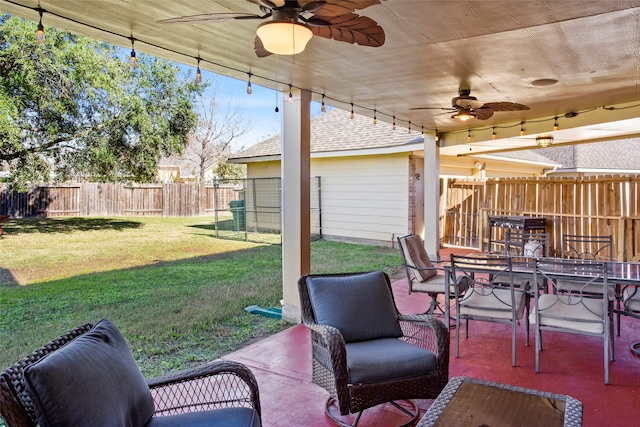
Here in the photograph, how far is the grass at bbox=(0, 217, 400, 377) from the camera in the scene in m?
4.20

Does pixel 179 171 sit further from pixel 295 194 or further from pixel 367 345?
pixel 367 345

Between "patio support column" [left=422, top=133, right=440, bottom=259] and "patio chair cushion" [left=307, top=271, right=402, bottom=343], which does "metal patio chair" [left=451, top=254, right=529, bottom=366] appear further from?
"patio support column" [left=422, top=133, right=440, bottom=259]

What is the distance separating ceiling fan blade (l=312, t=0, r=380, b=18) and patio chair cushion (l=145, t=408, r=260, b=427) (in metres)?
2.07

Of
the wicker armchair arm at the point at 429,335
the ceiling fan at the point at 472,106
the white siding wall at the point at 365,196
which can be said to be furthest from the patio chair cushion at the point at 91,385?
the white siding wall at the point at 365,196

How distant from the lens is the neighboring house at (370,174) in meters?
10.2

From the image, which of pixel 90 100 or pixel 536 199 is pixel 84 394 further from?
pixel 90 100

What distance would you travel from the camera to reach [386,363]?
8.23 ft

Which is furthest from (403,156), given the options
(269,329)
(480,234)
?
(269,329)

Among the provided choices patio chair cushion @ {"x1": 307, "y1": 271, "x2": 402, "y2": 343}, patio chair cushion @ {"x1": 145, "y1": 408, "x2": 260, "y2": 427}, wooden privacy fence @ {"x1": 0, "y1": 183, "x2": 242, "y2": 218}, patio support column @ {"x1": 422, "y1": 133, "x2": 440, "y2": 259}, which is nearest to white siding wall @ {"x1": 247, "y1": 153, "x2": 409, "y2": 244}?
patio support column @ {"x1": 422, "y1": 133, "x2": 440, "y2": 259}

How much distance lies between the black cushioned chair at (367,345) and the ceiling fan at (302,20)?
5.30ft

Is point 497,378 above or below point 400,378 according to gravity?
below

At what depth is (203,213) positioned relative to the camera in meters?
17.0

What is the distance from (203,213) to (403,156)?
31.4 feet

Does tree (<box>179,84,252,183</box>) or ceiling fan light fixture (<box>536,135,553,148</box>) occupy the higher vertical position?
tree (<box>179,84,252,183</box>)
